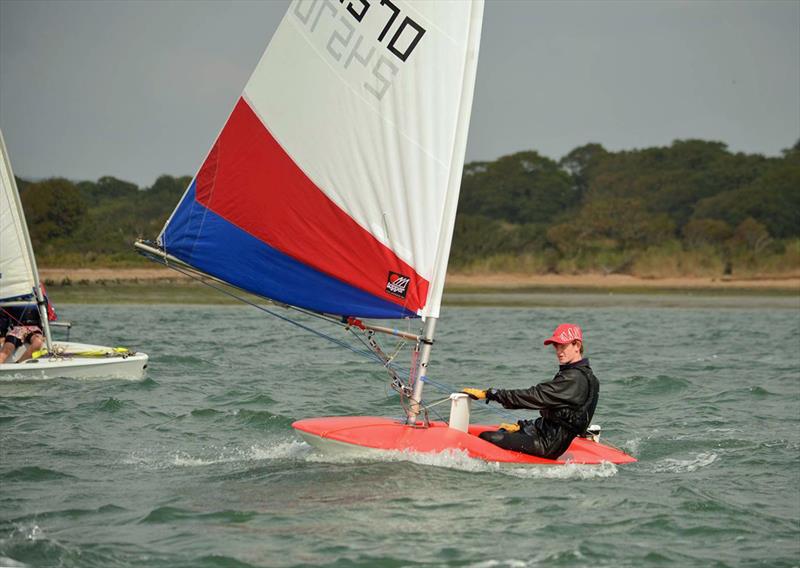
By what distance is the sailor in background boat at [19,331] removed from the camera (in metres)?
15.4

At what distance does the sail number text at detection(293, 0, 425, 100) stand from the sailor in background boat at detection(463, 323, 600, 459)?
2.66 metres

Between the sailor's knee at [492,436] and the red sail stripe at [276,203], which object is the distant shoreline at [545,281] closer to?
the red sail stripe at [276,203]

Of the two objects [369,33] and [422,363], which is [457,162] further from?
[422,363]

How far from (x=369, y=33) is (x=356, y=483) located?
381 centimetres

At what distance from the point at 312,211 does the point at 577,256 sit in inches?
1377

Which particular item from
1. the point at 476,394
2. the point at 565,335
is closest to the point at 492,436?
the point at 476,394

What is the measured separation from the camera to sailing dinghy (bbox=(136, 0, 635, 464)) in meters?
9.78

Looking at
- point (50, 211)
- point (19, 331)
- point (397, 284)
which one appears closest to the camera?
point (397, 284)

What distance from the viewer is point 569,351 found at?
986 cm

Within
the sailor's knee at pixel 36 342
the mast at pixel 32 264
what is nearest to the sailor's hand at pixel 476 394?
the mast at pixel 32 264

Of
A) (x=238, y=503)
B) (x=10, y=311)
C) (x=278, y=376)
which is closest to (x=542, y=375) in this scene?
(x=278, y=376)

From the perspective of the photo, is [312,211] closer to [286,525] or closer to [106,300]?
[286,525]

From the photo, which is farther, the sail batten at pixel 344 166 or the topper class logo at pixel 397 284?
the topper class logo at pixel 397 284

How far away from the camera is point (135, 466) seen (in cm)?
1033
